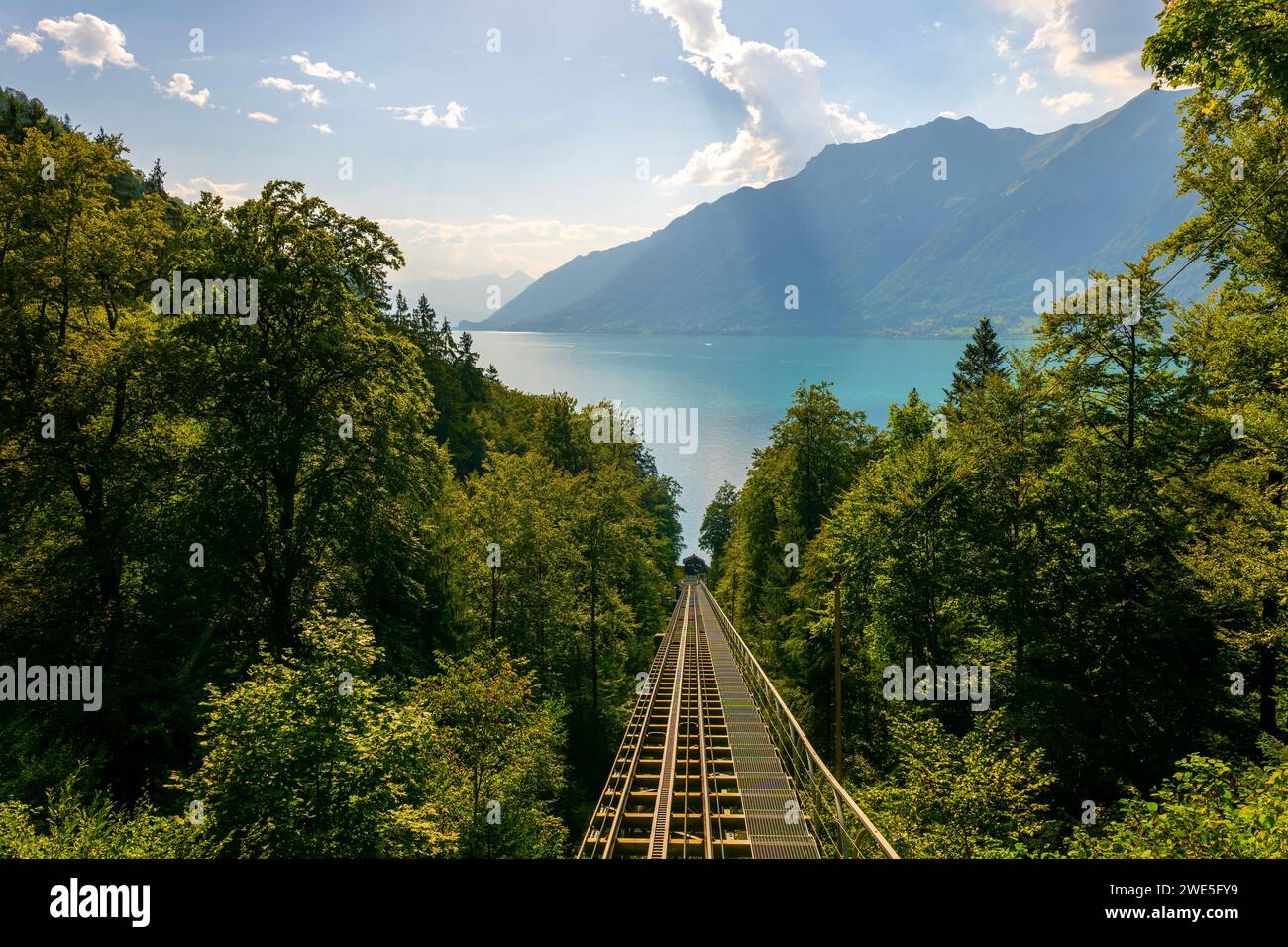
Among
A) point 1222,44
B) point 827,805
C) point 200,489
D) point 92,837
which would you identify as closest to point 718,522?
point 827,805

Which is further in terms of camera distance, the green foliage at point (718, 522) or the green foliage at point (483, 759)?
the green foliage at point (718, 522)

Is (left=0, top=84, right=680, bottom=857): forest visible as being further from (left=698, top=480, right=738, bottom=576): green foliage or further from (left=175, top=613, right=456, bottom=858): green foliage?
(left=698, top=480, right=738, bottom=576): green foliage

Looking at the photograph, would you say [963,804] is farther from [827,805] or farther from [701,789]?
[701,789]

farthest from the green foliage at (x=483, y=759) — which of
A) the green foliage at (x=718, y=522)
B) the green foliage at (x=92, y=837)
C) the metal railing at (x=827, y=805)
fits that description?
the green foliage at (x=718, y=522)

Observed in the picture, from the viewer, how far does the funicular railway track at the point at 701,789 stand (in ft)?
43.8

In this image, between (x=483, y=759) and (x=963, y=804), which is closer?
(x=963, y=804)

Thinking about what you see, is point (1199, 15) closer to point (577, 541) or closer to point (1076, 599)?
point (1076, 599)

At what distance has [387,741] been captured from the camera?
8.53m

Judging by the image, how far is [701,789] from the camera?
17328 millimetres

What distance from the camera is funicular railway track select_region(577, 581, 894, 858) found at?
43.8ft

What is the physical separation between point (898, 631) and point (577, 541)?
15.8 m

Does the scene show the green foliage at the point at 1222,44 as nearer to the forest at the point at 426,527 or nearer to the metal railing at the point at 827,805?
the forest at the point at 426,527
